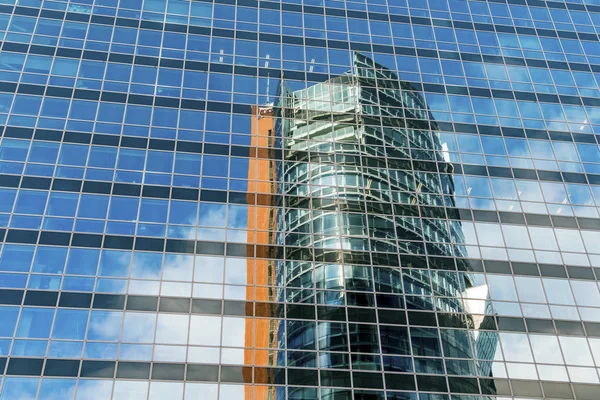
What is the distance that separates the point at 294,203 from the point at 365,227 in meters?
4.43

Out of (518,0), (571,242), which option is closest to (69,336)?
(571,242)

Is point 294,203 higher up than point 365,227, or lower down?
higher up

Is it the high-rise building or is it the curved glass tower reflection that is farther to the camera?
the curved glass tower reflection

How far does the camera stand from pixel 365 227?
1544 inches

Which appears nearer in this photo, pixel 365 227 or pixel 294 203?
pixel 365 227

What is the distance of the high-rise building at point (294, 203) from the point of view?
33.6 meters

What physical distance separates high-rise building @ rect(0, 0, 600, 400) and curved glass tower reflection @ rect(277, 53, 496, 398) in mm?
131

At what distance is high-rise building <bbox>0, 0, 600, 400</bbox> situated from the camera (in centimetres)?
3359

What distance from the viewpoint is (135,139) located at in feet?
133

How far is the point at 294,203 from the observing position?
39.8 meters

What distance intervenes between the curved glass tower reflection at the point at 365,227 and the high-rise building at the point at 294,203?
0.13m

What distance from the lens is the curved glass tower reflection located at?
115 feet

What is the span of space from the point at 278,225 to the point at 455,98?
55.1ft

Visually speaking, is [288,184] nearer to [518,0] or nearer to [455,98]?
[455,98]
